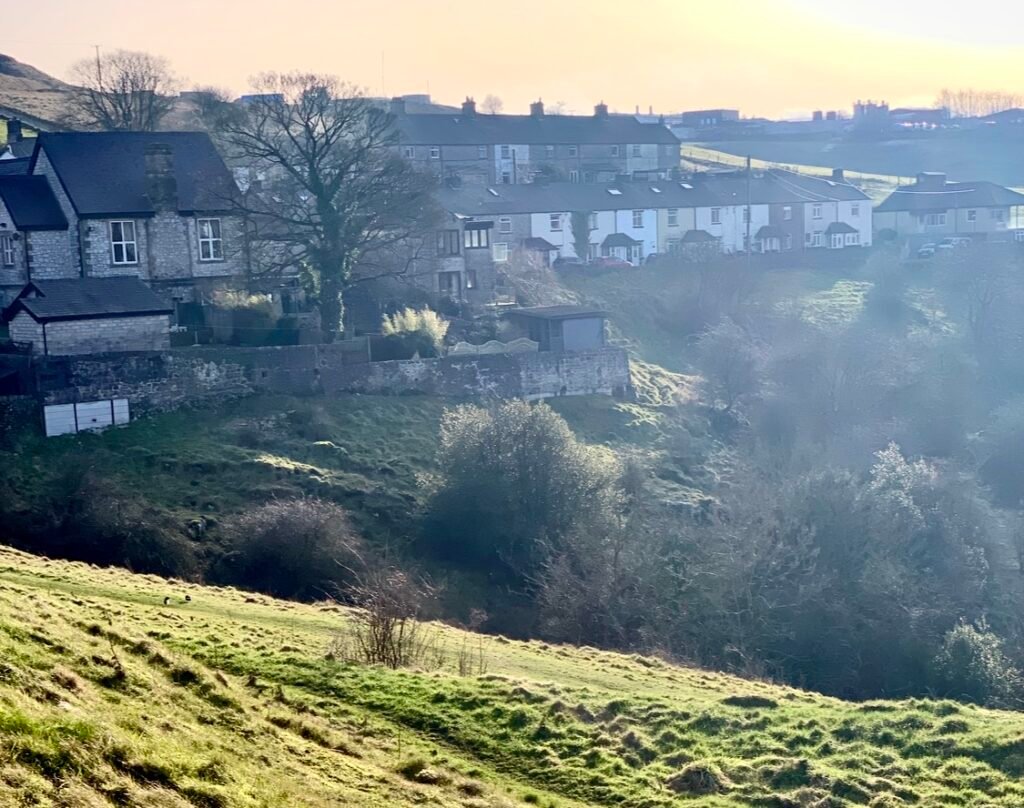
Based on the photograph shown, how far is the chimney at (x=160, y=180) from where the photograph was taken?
43.5m

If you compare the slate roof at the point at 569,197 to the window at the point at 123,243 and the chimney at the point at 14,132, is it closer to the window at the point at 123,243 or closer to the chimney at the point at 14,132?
the chimney at the point at 14,132

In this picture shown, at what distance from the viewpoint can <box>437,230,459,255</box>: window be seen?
52.9 meters

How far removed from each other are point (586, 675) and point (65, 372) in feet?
67.5

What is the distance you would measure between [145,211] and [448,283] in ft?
47.3

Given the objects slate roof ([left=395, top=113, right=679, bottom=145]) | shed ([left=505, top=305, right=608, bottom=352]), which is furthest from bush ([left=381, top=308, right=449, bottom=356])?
slate roof ([left=395, top=113, right=679, bottom=145])

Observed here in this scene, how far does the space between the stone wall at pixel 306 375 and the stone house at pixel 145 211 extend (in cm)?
534

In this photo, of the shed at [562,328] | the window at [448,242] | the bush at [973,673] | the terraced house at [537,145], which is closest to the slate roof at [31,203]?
the window at [448,242]

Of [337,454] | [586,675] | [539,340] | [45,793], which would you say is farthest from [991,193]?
[45,793]

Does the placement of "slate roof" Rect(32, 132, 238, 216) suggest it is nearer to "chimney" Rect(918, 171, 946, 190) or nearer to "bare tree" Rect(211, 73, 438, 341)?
"bare tree" Rect(211, 73, 438, 341)

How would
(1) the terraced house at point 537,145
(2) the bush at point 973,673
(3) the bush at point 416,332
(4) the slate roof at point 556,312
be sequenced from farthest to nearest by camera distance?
(1) the terraced house at point 537,145
(4) the slate roof at point 556,312
(3) the bush at point 416,332
(2) the bush at point 973,673

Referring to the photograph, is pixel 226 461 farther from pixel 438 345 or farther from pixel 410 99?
pixel 410 99

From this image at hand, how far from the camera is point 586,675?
21844 millimetres

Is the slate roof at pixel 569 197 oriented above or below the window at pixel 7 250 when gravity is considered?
above

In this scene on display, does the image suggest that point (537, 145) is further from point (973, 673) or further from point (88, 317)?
point (973, 673)
